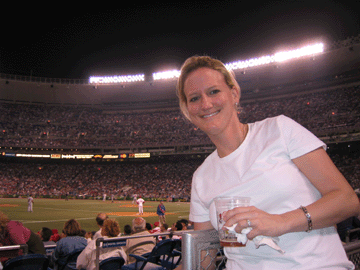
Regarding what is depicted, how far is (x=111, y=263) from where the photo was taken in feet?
16.2

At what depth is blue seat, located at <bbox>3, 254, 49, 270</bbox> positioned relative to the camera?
3600 mm

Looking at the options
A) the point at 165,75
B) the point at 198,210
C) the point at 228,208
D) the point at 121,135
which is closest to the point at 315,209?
the point at 228,208

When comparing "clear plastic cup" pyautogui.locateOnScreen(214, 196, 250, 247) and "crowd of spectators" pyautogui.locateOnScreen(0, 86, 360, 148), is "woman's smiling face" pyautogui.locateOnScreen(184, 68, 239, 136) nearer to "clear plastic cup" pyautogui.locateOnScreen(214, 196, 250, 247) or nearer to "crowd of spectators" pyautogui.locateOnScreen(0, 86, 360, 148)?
"clear plastic cup" pyautogui.locateOnScreen(214, 196, 250, 247)

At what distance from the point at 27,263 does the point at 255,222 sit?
12.5 ft

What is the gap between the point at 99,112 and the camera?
198 ft

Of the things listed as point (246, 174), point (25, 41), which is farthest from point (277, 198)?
point (25, 41)

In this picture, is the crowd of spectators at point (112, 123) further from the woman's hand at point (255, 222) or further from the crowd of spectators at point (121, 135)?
the woman's hand at point (255, 222)

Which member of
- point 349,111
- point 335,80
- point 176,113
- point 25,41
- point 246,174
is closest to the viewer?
point 246,174

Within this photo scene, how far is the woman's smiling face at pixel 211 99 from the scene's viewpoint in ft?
6.01

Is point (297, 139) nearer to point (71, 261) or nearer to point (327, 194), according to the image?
point (327, 194)

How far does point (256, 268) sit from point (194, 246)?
422mm

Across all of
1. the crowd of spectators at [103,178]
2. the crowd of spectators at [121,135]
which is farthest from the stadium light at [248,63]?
the crowd of spectators at [103,178]

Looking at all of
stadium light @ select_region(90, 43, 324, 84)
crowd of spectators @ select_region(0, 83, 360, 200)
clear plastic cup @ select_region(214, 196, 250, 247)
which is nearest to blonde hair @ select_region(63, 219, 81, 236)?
clear plastic cup @ select_region(214, 196, 250, 247)

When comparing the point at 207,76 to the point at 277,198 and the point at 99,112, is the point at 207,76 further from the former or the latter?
the point at 99,112
